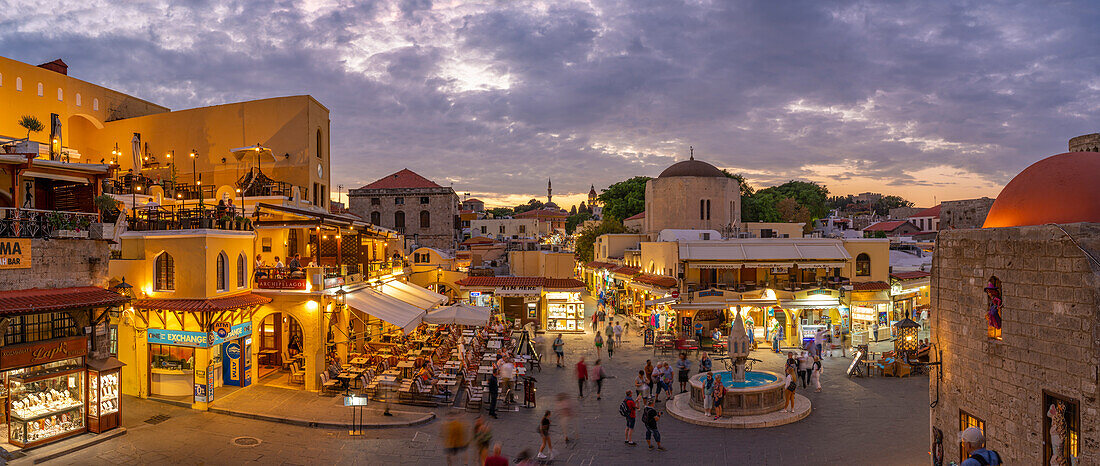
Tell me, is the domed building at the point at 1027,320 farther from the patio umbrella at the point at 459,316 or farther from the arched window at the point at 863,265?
the arched window at the point at 863,265

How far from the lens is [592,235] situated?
5769 centimetres

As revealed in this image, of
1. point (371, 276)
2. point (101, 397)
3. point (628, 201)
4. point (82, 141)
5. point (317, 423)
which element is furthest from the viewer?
point (628, 201)

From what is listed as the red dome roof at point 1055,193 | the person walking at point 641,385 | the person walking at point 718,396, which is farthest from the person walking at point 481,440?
the red dome roof at point 1055,193

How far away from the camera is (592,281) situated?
48781 mm

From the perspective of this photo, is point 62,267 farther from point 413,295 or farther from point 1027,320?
point 1027,320

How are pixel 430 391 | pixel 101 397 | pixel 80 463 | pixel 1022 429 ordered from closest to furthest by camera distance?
pixel 1022 429 → pixel 80 463 → pixel 101 397 → pixel 430 391

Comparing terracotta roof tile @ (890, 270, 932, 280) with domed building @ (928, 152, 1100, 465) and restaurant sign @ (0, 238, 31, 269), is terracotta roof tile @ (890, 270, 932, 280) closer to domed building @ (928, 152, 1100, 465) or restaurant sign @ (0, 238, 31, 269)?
domed building @ (928, 152, 1100, 465)

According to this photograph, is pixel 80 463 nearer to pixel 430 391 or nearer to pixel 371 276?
pixel 430 391

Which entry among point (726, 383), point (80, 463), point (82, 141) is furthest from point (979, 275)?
point (82, 141)

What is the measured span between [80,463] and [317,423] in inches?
170

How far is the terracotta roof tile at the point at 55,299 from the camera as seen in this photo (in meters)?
10.6

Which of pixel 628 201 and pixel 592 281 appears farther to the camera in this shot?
pixel 628 201

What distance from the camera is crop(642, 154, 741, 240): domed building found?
142ft

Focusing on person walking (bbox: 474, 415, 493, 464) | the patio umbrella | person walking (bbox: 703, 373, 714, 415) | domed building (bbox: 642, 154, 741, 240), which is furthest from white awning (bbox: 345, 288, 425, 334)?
domed building (bbox: 642, 154, 741, 240)
